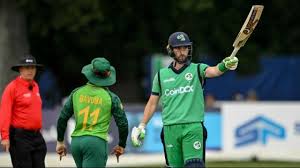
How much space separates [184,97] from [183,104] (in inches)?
3.1

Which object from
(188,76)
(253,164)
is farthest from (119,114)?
(253,164)

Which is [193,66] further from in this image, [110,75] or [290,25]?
[290,25]

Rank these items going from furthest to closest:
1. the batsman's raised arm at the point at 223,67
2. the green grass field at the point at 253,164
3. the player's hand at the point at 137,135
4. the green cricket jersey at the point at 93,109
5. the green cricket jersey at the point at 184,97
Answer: the green grass field at the point at 253,164 → the player's hand at the point at 137,135 → the green cricket jersey at the point at 184,97 → the green cricket jersey at the point at 93,109 → the batsman's raised arm at the point at 223,67

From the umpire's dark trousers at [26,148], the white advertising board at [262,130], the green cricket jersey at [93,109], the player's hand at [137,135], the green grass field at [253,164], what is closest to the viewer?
the green cricket jersey at [93,109]

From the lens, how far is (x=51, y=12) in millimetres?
26891

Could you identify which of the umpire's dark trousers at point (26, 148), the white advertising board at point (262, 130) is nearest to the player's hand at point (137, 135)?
the umpire's dark trousers at point (26, 148)

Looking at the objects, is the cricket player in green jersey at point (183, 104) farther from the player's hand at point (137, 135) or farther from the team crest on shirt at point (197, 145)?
the player's hand at point (137, 135)

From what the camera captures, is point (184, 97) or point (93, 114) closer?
point (93, 114)

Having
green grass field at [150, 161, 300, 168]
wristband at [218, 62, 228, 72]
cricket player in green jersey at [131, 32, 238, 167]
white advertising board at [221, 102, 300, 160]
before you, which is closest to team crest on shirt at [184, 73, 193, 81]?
cricket player in green jersey at [131, 32, 238, 167]

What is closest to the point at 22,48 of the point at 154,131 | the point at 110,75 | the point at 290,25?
the point at 154,131

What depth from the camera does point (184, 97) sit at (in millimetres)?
9852

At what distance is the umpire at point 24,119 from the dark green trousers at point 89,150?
1.75m

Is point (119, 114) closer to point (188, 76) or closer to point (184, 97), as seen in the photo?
point (184, 97)

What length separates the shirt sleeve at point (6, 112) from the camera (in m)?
11.1
